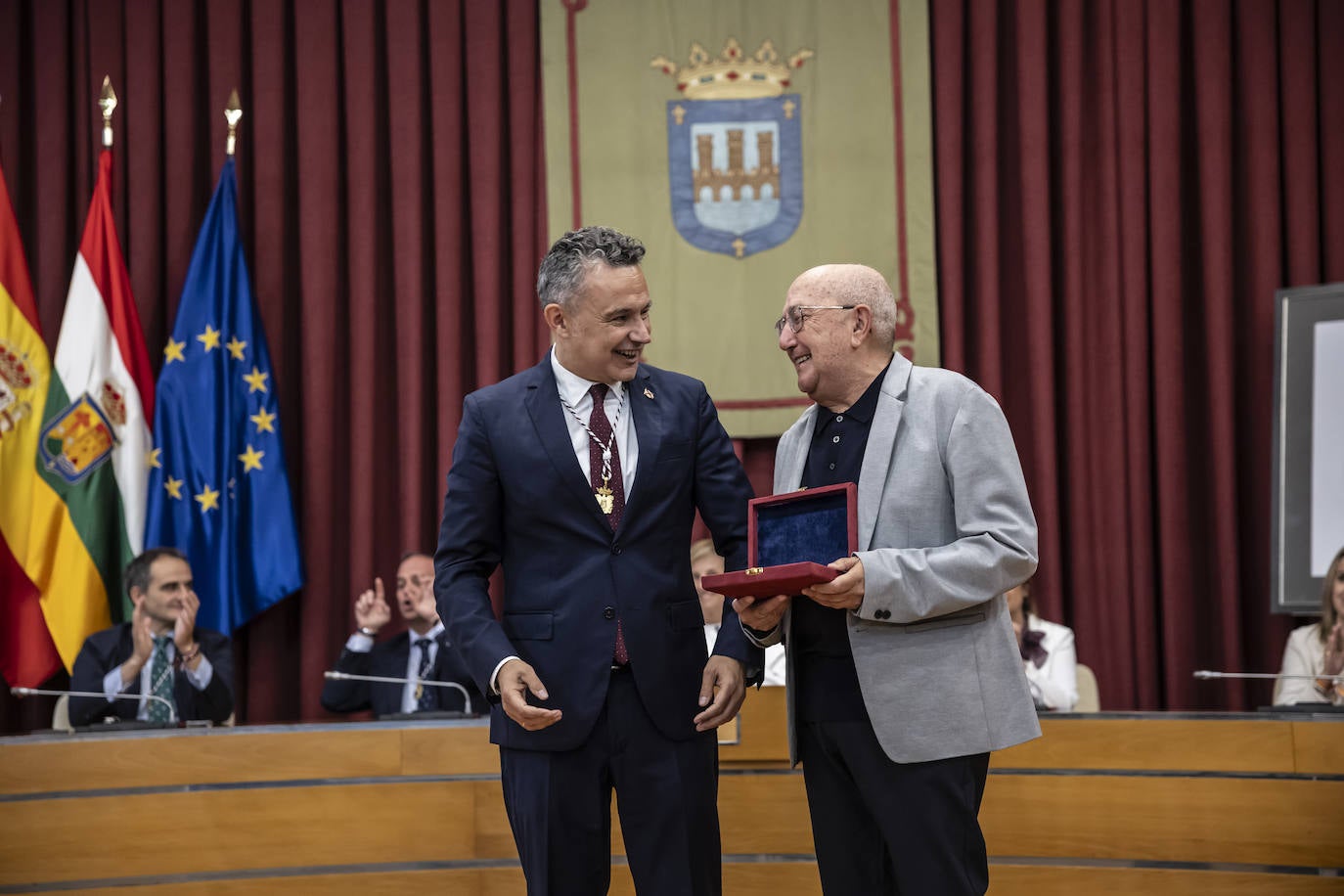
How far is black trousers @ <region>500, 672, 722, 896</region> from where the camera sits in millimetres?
2365

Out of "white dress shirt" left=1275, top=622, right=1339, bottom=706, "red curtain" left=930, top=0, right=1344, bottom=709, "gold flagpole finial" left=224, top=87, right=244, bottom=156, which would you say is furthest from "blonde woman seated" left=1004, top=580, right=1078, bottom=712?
"gold flagpole finial" left=224, top=87, right=244, bottom=156

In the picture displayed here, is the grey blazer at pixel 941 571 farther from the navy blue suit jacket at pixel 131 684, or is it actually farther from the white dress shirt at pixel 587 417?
the navy blue suit jacket at pixel 131 684

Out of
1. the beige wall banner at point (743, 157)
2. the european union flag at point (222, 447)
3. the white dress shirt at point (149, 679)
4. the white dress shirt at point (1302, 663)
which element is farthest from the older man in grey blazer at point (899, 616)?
the european union flag at point (222, 447)

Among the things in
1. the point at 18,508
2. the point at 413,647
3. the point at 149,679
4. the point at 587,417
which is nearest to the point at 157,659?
the point at 149,679

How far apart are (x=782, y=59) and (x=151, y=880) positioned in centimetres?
398

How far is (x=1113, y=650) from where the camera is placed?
221 inches

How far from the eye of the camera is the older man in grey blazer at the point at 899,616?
2.28 m

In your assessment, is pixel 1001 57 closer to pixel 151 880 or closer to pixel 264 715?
pixel 264 715

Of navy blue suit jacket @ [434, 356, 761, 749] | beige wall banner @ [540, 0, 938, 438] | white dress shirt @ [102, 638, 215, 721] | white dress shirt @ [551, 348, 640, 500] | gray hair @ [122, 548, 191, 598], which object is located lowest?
white dress shirt @ [102, 638, 215, 721]

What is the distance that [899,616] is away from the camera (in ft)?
7.43

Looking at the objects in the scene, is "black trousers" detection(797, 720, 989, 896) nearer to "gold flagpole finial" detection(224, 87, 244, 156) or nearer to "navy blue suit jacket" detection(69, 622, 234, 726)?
"navy blue suit jacket" detection(69, 622, 234, 726)

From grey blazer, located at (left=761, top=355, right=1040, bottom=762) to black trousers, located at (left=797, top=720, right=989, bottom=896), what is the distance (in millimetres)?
63

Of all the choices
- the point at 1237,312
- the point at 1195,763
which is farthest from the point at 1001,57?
the point at 1195,763

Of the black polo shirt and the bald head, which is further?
the bald head
